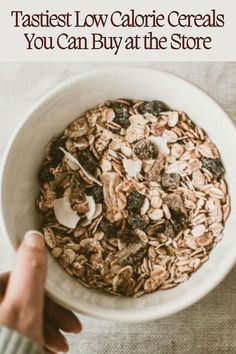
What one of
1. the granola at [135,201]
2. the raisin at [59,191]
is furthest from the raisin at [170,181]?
the raisin at [59,191]

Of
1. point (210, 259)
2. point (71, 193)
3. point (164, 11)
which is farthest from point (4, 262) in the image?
point (164, 11)

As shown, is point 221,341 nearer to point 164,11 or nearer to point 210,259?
point 210,259

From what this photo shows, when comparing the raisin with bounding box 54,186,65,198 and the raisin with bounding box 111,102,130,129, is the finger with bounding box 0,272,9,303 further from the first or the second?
the raisin with bounding box 111,102,130,129

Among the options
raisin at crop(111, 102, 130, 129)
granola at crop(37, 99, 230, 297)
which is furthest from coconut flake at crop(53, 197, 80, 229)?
raisin at crop(111, 102, 130, 129)

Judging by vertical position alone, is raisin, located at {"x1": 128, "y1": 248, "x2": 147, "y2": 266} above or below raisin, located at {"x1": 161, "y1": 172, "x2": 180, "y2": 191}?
below

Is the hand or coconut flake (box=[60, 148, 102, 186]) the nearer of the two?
the hand

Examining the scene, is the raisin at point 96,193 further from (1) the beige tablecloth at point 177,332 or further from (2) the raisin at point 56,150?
(1) the beige tablecloth at point 177,332

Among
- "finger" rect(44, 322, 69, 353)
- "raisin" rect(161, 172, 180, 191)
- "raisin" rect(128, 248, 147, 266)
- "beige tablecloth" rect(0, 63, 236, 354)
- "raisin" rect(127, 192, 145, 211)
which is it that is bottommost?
"beige tablecloth" rect(0, 63, 236, 354)
